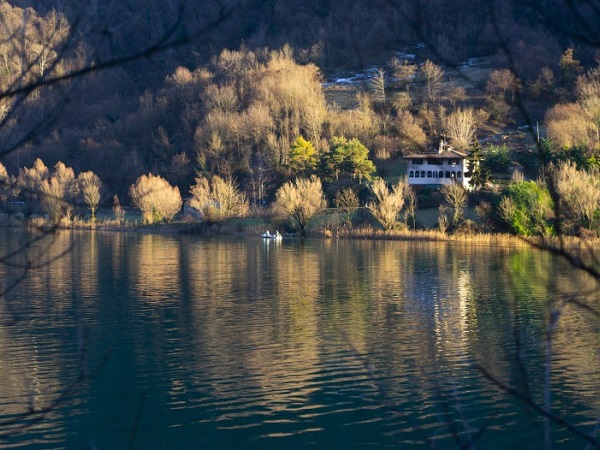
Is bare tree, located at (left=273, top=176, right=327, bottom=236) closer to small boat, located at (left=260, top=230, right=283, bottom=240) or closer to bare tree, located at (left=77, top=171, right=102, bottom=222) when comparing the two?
small boat, located at (left=260, top=230, right=283, bottom=240)

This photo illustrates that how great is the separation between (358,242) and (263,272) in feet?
48.7

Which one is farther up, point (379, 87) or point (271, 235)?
point (379, 87)

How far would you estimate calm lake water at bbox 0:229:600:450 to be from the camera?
12.4 meters

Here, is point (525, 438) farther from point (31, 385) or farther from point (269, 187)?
point (269, 187)

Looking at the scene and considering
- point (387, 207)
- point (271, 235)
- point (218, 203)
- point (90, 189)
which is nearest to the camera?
point (387, 207)

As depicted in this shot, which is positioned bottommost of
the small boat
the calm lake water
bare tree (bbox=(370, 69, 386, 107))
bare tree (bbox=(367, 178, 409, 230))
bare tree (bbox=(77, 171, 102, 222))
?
the calm lake water

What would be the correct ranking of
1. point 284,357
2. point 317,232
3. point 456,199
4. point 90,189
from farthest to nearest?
point 90,189
point 317,232
point 456,199
point 284,357

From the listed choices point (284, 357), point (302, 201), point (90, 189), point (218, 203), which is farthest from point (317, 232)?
point (284, 357)

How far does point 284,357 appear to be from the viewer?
1700 centimetres

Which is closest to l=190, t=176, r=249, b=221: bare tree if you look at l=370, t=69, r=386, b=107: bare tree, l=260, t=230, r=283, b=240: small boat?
l=260, t=230, r=283, b=240: small boat

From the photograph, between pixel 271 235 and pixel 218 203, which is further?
pixel 218 203

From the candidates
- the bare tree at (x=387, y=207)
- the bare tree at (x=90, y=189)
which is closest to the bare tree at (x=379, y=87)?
the bare tree at (x=387, y=207)

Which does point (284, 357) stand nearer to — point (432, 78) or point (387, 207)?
point (387, 207)

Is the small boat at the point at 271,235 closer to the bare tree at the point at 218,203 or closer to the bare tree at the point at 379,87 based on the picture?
the bare tree at the point at 218,203
